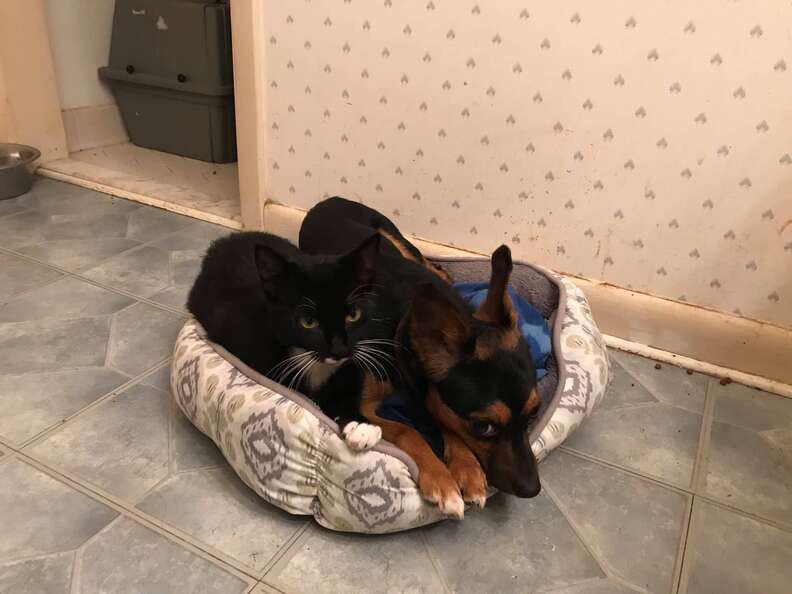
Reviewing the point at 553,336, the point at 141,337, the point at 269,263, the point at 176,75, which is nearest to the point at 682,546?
the point at 553,336

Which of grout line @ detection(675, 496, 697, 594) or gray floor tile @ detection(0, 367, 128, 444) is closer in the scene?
grout line @ detection(675, 496, 697, 594)

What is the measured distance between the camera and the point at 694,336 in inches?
84.8

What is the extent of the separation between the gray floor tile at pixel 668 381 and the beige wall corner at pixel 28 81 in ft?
10.3

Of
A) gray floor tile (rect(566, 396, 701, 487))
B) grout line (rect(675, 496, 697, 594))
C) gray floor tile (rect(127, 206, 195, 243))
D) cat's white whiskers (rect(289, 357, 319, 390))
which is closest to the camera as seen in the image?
grout line (rect(675, 496, 697, 594))

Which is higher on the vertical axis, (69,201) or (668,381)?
(69,201)

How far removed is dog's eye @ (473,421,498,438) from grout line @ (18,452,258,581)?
22.0 inches

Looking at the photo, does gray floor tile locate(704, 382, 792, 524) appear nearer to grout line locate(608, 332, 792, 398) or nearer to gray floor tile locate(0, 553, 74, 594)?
grout line locate(608, 332, 792, 398)

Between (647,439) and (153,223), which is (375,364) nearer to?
(647,439)

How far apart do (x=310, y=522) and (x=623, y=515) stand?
76 centimetres

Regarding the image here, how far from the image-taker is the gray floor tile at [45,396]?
1.70 m

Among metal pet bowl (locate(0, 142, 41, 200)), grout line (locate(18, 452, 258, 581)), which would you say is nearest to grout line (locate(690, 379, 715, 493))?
grout line (locate(18, 452, 258, 581))

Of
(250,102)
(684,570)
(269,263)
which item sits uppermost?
(250,102)

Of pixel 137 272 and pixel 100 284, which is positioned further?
pixel 137 272

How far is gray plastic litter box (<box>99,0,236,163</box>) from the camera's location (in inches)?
140
